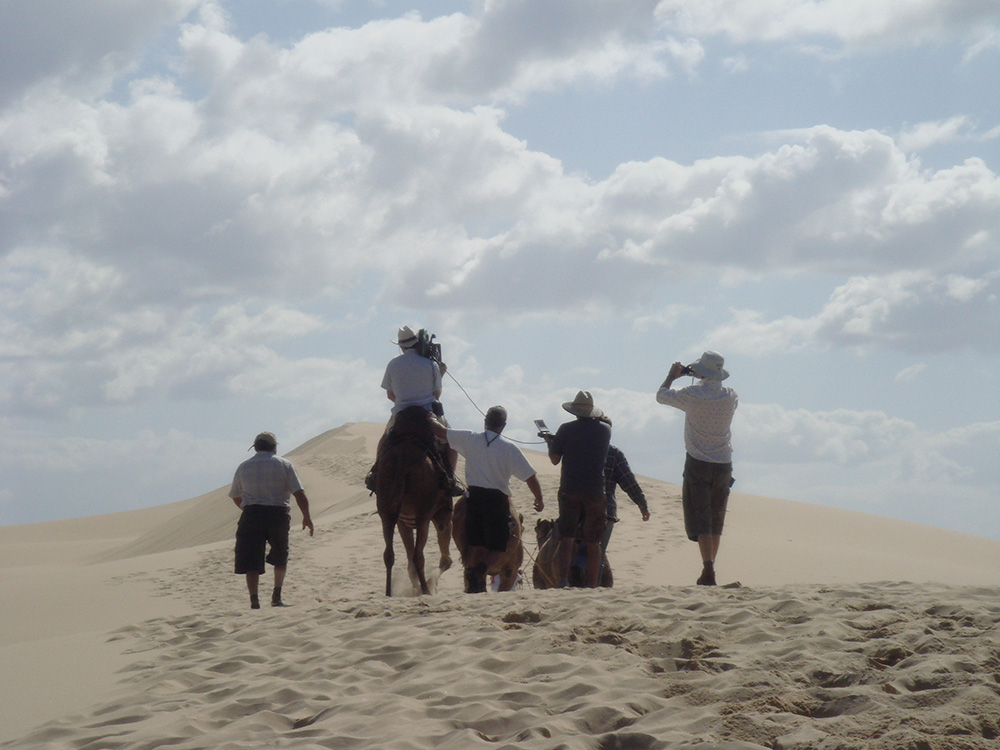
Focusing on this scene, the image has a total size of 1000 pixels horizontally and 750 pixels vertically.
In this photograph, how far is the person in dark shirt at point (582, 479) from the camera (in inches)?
334

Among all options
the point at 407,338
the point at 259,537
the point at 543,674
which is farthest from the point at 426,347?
the point at 543,674

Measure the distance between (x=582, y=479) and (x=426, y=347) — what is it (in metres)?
2.00

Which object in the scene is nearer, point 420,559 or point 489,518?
point 489,518

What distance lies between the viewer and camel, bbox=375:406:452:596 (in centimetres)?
877

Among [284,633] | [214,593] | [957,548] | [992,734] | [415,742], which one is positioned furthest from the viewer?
[957,548]

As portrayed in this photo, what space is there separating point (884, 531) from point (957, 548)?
1651mm

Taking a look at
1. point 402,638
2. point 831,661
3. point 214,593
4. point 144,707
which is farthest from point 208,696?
point 214,593

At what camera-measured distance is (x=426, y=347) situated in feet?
29.8

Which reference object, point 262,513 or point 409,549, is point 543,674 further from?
point 262,513

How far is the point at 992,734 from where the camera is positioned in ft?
12.2

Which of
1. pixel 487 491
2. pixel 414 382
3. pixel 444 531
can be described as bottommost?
pixel 444 531

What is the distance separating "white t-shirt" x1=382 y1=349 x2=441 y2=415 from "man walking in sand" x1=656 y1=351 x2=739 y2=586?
2.17 metres

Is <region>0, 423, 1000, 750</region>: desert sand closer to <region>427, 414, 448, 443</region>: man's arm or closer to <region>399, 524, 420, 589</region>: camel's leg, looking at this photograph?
<region>399, 524, 420, 589</region>: camel's leg

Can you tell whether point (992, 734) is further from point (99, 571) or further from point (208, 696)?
point (99, 571)
